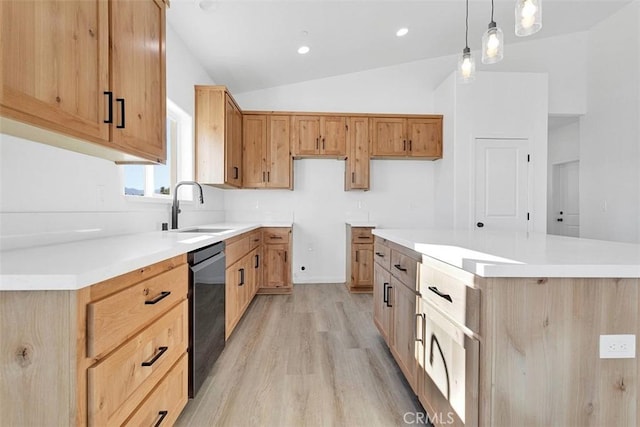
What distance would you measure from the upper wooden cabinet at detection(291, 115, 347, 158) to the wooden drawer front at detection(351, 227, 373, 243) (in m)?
1.11

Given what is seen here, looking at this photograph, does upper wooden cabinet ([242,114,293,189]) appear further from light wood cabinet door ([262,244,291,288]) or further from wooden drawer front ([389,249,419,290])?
wooden drawer front ([389,249,419,290])

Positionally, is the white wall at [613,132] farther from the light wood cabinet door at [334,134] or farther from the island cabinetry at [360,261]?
the light wood cabinet door at [334,134]

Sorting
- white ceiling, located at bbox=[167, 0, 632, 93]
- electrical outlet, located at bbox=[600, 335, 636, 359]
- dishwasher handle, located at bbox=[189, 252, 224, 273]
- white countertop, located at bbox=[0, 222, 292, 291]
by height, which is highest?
white ceiling, located at bbox=[167, 0, 632, 93]

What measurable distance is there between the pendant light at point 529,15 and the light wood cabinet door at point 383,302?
174 cm

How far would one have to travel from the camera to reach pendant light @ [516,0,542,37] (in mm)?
1708

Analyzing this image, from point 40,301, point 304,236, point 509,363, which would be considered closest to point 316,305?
point 304,236

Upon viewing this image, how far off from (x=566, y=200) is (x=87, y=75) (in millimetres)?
7497

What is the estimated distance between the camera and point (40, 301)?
0.81m

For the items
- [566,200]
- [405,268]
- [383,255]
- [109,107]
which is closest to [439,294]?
[405,268]

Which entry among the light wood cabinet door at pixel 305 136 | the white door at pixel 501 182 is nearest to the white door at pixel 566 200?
the white door at pixel 501 182

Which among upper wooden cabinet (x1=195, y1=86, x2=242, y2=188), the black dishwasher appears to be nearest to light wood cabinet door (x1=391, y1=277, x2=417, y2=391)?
the black dishwasher

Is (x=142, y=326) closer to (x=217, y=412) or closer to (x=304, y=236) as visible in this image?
(x=217, y=412)

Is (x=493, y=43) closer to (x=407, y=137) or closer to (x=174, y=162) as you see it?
(x=407, y=137)

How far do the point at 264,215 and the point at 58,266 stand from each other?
3.79 meters
